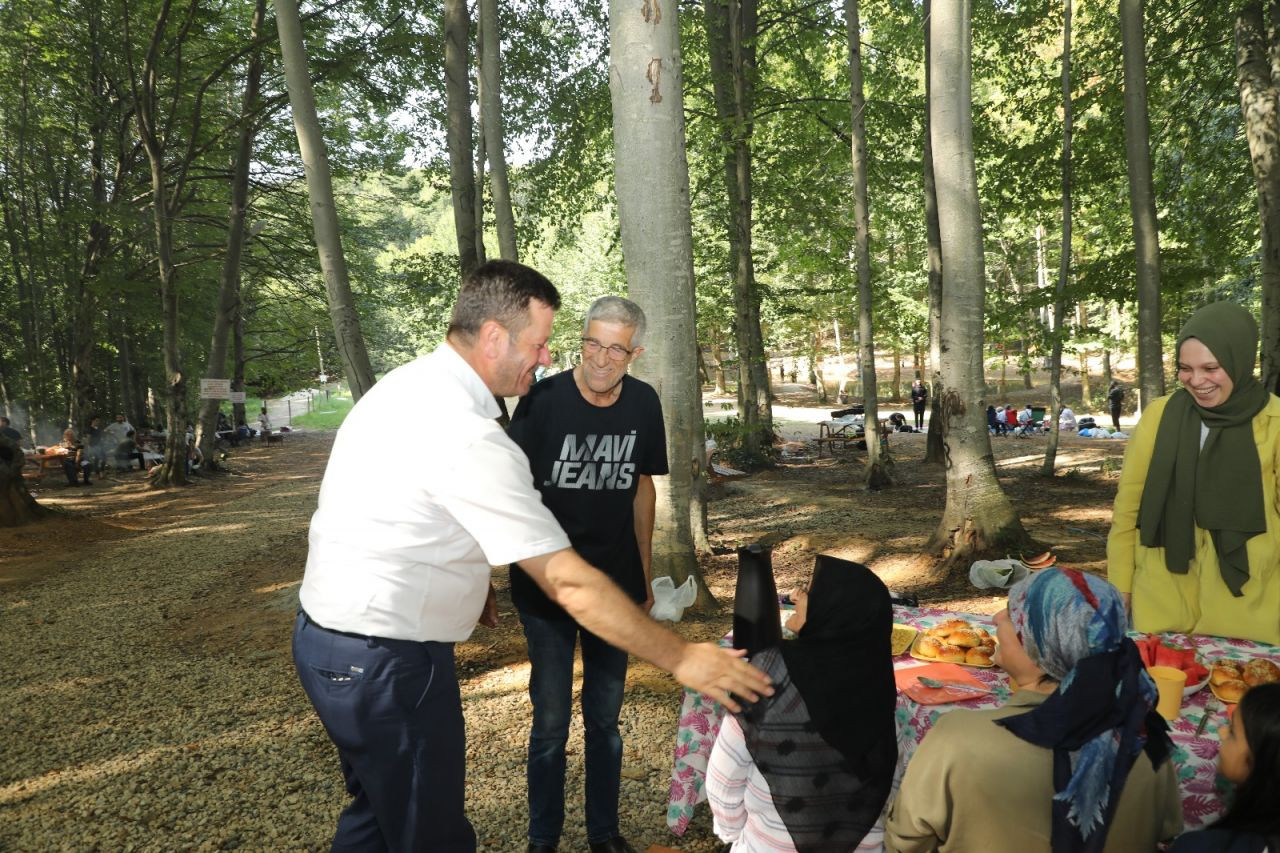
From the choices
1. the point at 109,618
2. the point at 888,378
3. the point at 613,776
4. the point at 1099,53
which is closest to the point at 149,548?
the point at 109,618

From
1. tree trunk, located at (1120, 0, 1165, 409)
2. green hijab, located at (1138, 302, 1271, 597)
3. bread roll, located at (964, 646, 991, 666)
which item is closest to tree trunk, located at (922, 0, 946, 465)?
tree trunk, located at (1120, 0, 1165, 409)

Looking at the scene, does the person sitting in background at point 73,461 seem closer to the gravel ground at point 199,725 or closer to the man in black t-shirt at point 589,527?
the gravel ground at point 199,725

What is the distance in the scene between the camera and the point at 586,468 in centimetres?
267

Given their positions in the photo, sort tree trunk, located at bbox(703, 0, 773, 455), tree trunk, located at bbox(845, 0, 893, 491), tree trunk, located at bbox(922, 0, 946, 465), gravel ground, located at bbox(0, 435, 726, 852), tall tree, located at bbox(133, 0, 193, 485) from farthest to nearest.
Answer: tall tree, located at bbox(133, 0, 193, 485) < tree trunk, located at bbox(922, 0, 946, 465) < tree trunk, located at bbox(703, 0, 773, 455) < tree trunk, located at bbox(845, 0, 893, 491) < gravel ground, located at bbox(0, 435, 726, 852)

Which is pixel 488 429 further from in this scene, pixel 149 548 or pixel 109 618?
pixel 149 548

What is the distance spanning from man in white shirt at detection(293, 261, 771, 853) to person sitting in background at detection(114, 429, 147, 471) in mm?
21703

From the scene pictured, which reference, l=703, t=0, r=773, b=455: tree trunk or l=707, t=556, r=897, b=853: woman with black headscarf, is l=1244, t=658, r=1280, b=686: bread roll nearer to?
l=707, t=556, r=897, b=853: woman with black headscarf

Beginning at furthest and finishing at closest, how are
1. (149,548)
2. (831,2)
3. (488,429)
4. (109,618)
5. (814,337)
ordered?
(814,337) → (831,2) → (149,548) → (109,618) → (488,429)

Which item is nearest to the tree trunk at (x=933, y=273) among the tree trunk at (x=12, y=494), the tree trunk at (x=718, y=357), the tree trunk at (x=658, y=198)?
the tree trunk at (x=658, y=198)

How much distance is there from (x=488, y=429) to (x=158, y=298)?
73.7 ft

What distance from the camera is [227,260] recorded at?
16375mm

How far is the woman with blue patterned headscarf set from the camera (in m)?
1.60

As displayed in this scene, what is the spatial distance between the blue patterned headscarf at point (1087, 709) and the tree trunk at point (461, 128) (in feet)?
25.7

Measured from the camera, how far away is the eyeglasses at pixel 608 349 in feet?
8.89
